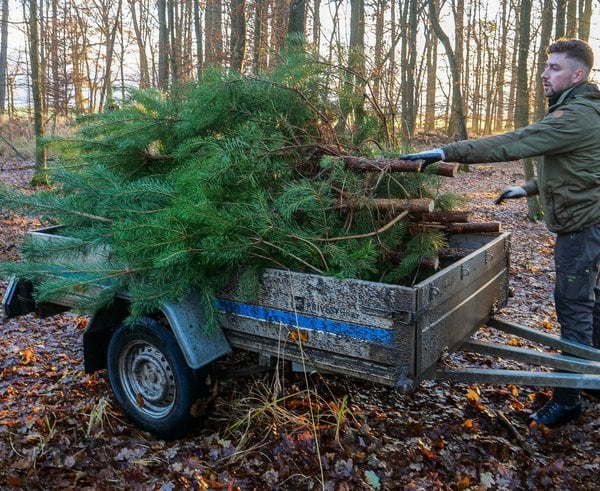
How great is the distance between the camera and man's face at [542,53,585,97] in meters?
3.71

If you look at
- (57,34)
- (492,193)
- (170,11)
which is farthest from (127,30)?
(492,193)

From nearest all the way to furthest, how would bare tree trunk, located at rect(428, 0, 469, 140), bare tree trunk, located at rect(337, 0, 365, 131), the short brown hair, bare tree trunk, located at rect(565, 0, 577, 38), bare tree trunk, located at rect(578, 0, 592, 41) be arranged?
the short brown hair, bare tree trunk, located at rect(337, 0, 365, 131), bare tree trunk, located at rect(565, 0, 577, 38), bare tree trunk, located at rect(428, 0, 469, 140), bare tree trunk, located at rect(578, 0, 592, 41)

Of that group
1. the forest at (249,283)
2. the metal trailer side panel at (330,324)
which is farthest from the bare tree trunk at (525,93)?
the metal trailer side panel at (330,324)

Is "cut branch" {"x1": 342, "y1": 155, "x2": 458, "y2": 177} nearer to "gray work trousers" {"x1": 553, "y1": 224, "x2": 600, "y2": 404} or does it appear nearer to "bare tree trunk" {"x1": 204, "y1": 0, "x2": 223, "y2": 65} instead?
"gray work trousers" {"x1": 553, "y1": 224, "x2": 600, "y2": 404}

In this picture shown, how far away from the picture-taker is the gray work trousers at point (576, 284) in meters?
3.70

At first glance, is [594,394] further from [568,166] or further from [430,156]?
[430,156]

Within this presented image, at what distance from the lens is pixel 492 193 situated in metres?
14.4

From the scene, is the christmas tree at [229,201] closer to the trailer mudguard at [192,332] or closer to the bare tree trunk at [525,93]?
the trailer mudguard at [192,332]

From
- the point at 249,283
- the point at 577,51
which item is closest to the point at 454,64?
the point at 577,51

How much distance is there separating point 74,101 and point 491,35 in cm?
2164

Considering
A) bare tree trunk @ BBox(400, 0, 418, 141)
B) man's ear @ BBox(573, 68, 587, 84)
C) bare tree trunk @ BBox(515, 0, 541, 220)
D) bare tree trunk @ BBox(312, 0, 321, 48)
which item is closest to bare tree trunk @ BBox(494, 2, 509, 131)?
bare tree trunk @ BBox(312, 0, 321, 48)

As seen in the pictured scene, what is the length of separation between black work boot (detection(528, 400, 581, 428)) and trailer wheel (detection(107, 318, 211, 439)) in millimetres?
2294

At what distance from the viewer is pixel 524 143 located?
135 inches

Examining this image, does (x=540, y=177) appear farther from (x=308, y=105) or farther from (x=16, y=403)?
(x=16, y=403)
